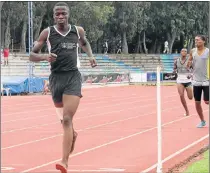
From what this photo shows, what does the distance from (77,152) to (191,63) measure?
14.1 feet

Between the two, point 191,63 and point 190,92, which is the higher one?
point 191,63

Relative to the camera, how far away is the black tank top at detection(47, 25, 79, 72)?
285 inches

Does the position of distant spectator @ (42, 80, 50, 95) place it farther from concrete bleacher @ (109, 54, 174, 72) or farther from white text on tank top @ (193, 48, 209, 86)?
concrete bleacher @ (109, 54, 174, 72)

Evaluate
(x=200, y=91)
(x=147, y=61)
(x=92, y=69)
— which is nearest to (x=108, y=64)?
(x=92, y=69)

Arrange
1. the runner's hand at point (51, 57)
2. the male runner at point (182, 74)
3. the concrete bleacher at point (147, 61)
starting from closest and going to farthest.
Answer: the runner's hand at point (51, 57), the male runner at point (182, 74), the concrete bleacher at point (147, 61)

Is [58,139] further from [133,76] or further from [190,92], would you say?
[133,76]

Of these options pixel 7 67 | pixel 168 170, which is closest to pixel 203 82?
pixel 168 170

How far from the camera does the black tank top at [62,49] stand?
23.7ft

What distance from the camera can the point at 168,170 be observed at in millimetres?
7742

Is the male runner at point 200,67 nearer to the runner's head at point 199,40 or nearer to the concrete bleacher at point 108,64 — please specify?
the runner's head at point 199,40

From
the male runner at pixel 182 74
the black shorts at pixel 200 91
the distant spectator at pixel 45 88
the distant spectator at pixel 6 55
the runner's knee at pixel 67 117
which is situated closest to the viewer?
the runner's knee at pixel 67 117

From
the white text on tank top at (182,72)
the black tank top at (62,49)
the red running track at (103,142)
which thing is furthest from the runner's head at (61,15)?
the white text on tank top at (182,72)

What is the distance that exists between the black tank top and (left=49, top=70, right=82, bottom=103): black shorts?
0.23 ft

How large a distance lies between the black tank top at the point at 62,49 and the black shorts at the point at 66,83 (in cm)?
7
